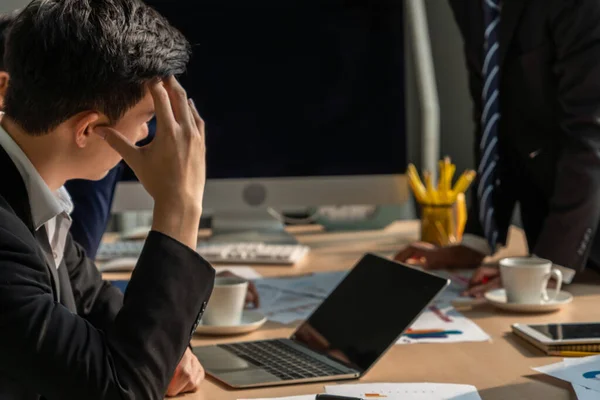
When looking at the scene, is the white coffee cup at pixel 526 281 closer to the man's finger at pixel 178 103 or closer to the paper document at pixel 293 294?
the paper document at pixel 293 294

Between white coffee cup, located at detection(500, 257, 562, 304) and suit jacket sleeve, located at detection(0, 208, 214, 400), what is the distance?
2.21ft

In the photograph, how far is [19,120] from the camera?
1042 millimetres

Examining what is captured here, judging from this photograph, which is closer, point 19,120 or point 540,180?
point 19,120

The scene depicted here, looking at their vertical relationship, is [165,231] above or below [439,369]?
above

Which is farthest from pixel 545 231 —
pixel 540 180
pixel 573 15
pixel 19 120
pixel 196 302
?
pixel 19 120

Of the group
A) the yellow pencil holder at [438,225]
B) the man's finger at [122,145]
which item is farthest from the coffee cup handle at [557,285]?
the man's finger at [122,145]

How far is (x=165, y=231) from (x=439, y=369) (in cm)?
43

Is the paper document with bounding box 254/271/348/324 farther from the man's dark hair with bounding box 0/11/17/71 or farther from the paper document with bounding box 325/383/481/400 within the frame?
the man's dark hair with bounding box 0/11/17/71

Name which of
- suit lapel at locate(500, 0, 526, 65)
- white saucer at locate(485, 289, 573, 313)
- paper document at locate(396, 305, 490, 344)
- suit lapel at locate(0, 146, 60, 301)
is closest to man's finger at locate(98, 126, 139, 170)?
suit lapel at locate(0, 146, 60, 301)

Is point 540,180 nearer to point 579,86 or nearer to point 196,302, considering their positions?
point 579,86

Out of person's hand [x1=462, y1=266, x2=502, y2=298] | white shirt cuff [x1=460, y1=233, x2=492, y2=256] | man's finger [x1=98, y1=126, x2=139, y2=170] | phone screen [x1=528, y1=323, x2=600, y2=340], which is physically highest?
man's finger [x1=98, y1=126, x2=139, y2=170]

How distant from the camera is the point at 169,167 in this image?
3.40 ft

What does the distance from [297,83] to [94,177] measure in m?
1.14

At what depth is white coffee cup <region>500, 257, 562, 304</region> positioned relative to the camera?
1490mm
